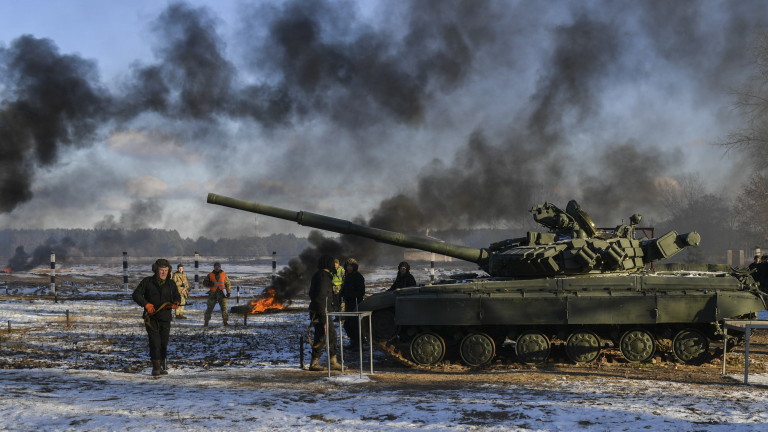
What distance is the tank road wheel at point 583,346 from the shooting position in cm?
1195

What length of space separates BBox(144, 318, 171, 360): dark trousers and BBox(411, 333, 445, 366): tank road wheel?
4083 mm

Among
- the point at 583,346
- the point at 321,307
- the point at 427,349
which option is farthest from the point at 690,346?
the point at 321,307

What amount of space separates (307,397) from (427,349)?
12.2 ft

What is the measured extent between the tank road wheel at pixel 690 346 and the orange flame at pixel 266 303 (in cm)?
1365

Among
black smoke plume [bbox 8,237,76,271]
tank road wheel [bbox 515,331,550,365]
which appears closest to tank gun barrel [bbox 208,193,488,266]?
tank road wheel [bbox 515,331,550,365]

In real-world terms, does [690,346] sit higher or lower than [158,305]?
lower

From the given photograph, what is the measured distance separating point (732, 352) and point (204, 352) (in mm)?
9754

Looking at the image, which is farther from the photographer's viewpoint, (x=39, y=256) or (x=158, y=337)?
(x=39, y=256)

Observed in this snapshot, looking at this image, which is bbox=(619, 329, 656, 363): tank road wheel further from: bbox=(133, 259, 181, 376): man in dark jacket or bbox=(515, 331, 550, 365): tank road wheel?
bbox=(133, 259, 181, 376): man in dark jacket

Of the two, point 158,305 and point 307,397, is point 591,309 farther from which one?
point 158,305

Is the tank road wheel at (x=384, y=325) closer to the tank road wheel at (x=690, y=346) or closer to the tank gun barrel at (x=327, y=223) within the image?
the tank gun barrel at (x=327, y=223)

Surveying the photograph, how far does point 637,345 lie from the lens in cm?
1196

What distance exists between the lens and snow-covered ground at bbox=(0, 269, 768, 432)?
743 cm

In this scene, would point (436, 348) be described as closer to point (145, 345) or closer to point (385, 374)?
point (385, 374)
